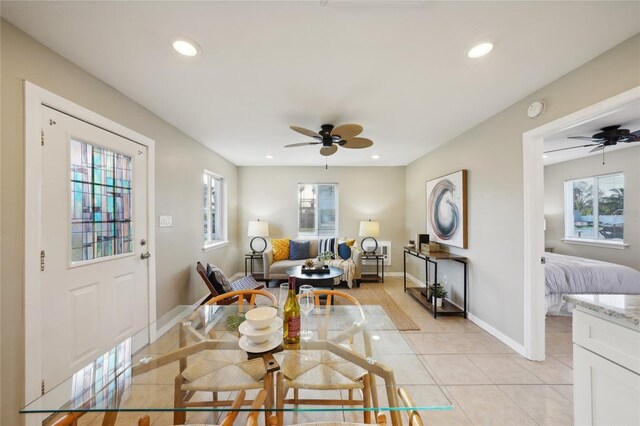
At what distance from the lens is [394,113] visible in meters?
2.67

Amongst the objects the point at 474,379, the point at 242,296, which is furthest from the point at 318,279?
the point at 474,379

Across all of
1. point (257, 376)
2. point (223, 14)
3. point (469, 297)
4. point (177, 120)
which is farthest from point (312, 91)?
point (469, 297)

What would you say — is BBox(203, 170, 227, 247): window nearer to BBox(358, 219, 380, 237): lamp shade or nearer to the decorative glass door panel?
the decorative glass door panel

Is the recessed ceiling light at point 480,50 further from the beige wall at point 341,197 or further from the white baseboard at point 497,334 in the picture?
the beige wall at point 341,197

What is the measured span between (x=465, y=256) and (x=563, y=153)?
132 inches

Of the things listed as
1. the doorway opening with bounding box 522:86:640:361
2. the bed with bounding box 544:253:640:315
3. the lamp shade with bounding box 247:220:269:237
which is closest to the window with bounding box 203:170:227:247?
the lamp shade with bounding box 247:220:269:237

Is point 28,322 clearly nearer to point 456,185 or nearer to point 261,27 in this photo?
point 261,27

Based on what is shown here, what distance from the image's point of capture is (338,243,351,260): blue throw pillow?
4.82m

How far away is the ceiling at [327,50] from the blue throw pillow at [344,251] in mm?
2804

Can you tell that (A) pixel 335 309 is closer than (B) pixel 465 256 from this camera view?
Yes

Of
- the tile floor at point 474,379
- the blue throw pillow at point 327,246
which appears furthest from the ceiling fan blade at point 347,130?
the blue throw pillow at point 327,246

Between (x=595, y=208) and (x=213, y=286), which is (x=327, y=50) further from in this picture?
(x=595, y=208)

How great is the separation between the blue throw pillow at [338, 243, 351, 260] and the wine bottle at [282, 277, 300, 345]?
11.5 feet

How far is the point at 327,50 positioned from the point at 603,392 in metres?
2.39
